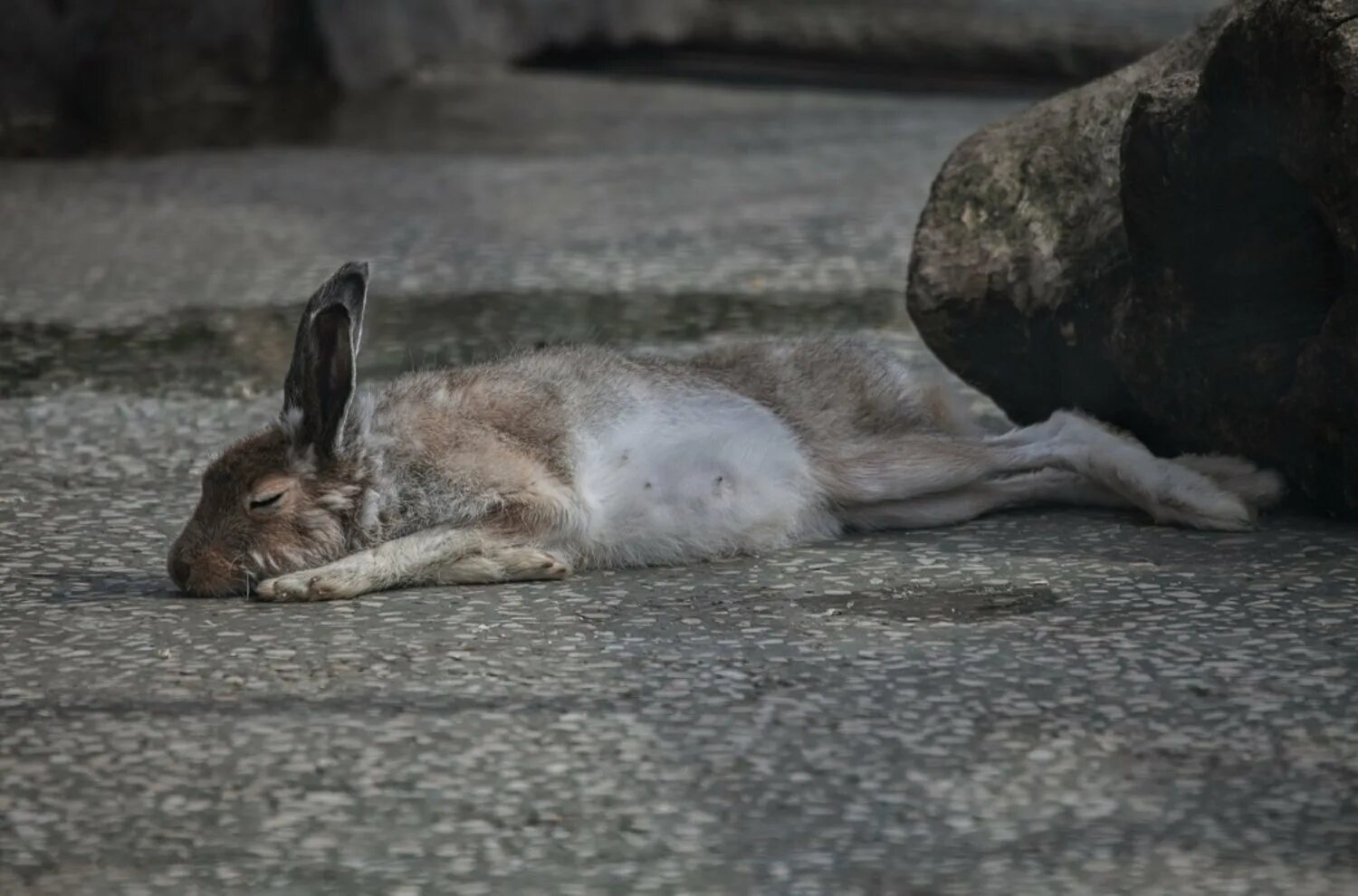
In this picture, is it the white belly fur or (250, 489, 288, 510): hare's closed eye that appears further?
the white belly fur

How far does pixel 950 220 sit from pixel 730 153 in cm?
502

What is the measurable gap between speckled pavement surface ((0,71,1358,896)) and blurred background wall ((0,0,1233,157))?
5862 mm

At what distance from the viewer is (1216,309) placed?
15.6 feet

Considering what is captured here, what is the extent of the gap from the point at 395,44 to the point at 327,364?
8193 millimetres

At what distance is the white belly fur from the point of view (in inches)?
180

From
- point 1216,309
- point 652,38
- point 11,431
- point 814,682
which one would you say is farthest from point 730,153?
Answer: point 814,682

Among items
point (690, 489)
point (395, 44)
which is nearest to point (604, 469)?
point (690, 489)

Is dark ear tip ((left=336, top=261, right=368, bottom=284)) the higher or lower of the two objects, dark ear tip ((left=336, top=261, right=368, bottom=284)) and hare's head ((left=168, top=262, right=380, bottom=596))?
the higher

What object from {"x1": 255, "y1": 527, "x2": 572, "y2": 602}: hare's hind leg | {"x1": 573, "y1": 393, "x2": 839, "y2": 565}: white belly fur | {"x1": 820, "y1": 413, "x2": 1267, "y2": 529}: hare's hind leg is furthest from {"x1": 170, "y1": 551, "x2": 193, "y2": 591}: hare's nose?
{"x1": 820, "y1": 413, "x2": 1267, "y2": 529}: hare's hind leg

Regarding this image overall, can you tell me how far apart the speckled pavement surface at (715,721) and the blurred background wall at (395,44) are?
5.86 meters

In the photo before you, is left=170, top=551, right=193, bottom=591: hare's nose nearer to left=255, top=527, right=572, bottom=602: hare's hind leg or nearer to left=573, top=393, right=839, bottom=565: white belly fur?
left=255, top=527, right=572, bottom=602: hare's hind leg

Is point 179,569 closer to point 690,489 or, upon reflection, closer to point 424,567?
point 424,567

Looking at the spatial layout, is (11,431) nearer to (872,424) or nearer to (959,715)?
(872,424)

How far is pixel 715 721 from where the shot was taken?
3.62 m
